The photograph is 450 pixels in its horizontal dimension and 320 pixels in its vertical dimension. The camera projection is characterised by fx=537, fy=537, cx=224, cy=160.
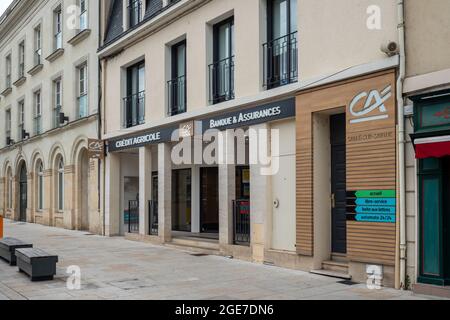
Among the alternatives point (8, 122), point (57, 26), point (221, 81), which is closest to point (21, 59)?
point (8, 122)

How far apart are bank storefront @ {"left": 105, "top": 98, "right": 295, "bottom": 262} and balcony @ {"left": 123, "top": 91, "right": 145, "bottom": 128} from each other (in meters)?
0.60

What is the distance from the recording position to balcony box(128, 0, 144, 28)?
1691 centimetres

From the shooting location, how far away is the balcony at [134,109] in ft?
56.2

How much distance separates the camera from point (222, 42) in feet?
45.0

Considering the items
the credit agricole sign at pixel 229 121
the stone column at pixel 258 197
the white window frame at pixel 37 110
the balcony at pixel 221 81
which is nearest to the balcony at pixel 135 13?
the credit agricole sign at pixel 229 121

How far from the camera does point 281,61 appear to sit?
1170 cm

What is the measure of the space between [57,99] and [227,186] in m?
13.8

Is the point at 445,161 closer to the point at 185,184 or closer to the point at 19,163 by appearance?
the point at 185,184

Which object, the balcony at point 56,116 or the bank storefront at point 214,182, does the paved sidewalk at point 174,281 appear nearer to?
the bank storefront at point 214,182

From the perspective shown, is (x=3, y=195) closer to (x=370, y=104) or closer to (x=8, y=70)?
(x=8, y=70)

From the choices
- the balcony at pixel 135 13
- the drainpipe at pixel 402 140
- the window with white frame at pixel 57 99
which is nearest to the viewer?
the drainpipe at pixel 402 140

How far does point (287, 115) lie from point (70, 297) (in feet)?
18.2

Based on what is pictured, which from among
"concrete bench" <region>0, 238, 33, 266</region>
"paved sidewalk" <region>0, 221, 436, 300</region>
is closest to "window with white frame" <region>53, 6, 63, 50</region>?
"paved sidewalk" <region>0, 221, 436, 300</region>

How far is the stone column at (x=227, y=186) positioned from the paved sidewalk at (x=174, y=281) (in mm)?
689
